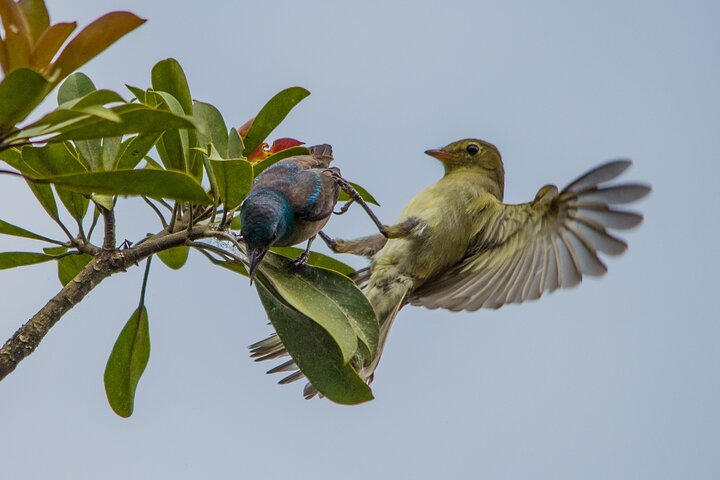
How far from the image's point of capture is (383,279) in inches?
187

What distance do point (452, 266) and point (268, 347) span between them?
1199mm

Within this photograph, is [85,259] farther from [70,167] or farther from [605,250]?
[605,250]

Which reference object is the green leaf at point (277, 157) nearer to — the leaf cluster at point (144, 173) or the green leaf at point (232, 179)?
the leaf cluster at point (144, 173)

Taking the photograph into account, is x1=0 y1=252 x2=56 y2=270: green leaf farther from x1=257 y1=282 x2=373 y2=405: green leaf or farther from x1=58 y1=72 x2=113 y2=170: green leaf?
x1=257 y1=282 x2=373 y2=405: green leaf

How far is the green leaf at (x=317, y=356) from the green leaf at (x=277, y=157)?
0.58 meters

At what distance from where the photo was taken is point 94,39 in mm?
2193

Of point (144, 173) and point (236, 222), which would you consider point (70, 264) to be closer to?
point (236, 222)

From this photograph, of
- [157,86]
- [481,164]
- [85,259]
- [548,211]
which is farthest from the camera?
[481,164]

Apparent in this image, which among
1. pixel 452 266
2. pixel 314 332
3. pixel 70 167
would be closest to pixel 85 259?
pixel 70 167

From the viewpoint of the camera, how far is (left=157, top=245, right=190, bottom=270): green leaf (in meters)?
3.57

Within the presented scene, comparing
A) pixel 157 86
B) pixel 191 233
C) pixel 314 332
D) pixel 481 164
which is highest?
pixel 481 164

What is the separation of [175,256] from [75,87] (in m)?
0.84

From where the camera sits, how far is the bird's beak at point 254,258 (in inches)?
105

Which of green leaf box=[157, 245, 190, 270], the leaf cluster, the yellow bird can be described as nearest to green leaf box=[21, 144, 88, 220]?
the leaf cluster
